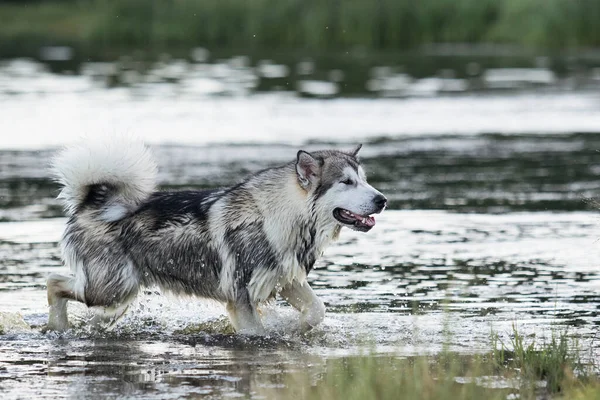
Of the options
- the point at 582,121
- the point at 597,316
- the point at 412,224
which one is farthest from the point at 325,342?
the point at 582,121

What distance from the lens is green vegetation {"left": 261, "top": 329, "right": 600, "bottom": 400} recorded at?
5.92m

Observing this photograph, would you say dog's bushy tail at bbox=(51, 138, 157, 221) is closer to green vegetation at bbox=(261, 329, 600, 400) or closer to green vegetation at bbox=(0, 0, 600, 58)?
green vegetation at bbox=(261, 329, 600, 400)

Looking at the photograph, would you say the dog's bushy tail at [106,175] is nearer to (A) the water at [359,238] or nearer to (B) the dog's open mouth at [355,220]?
(A) the water at [359,238]

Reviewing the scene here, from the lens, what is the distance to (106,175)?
8.85 m

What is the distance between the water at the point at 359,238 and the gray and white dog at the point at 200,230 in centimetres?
29

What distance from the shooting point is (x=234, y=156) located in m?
17.7

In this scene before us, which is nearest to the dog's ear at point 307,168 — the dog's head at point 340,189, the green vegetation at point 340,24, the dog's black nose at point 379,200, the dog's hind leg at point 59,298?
the dog's head at point 340,189

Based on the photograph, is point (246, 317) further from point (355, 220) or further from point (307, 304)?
point (355, 220)

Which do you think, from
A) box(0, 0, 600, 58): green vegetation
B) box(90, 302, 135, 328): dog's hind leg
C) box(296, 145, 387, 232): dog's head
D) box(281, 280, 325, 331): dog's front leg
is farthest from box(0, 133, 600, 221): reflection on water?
box(0, 0, 600, 58): green vegetation

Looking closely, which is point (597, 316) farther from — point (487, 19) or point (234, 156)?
point (487, 19)

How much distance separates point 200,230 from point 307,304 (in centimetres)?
93

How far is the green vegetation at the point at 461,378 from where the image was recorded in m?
5.92

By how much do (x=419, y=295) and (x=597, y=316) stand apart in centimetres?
149

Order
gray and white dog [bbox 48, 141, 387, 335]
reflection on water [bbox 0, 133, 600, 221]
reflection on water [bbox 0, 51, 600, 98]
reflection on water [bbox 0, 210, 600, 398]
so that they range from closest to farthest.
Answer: reflection on water [bbox 0, 210, 600, 398] < gray and white dog [bbox 48, 141, 387, 335] < reflection on water [bbox 0, 133, 600, 221] < reflection on water [bbox 0, 51, 600, 98]
